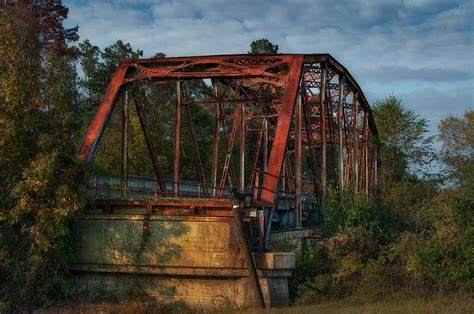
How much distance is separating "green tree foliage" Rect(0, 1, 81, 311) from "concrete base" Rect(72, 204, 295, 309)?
0.89 metres

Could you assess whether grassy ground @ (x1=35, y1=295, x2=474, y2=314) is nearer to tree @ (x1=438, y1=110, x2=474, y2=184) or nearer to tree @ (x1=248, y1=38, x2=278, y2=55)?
Result: tree @ (x1=438, y1=110, x2=474, y2=184)

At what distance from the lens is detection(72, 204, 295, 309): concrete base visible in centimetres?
1585

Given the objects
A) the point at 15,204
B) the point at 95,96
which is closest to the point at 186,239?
the point at 15,204

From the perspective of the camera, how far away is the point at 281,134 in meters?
18.2

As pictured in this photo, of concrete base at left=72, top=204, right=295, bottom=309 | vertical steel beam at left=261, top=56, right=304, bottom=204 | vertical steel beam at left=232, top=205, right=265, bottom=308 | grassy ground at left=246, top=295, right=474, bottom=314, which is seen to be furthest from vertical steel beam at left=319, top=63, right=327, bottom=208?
vertical steel beam at left=232, top=205, right=265, bottom=308

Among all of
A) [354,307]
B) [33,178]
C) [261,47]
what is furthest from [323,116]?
[261,47]

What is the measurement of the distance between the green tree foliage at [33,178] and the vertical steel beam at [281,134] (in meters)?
5.01

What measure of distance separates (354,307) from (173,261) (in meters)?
4.77

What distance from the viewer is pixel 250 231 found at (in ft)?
53.1

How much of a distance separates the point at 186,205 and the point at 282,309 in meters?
3.77

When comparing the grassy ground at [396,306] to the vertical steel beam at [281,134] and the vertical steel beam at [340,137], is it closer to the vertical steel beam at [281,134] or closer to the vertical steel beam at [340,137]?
the vertical steel beam at [281,134]

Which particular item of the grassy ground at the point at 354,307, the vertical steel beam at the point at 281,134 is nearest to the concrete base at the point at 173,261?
the grassy ground at the point at 354,307

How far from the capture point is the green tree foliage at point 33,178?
15516 millimetres

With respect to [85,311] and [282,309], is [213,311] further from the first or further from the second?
[85,311]
